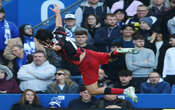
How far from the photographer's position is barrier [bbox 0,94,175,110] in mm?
9414

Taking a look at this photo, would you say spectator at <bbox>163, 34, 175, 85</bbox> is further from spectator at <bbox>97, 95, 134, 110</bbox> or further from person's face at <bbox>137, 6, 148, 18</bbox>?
spectator at <bbox>97, 95, 134, 110</bbox>

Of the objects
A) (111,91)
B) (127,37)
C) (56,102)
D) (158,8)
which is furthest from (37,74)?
(158,8)

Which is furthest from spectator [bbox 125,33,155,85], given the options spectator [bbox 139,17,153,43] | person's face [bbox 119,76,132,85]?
spectator [bbox 139,17,153,43]

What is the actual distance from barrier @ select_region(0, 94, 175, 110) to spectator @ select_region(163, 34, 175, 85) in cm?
129

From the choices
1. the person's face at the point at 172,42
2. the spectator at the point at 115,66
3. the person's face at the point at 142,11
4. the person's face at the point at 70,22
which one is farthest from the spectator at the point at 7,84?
the person's face at the point at 142,11

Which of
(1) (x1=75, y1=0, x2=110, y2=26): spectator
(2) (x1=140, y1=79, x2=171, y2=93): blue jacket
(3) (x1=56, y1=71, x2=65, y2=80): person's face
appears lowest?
(2) (x1=140, y1=79, x2=171, y2=93): blue jacket

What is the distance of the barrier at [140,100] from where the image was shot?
941 centimetres

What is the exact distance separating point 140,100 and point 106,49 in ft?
7.39

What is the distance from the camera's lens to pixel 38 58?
10.6 meters

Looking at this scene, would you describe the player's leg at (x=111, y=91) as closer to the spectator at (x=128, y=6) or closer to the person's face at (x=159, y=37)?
the person's face at (x=159, y=37)

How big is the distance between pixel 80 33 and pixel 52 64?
0.87 metres

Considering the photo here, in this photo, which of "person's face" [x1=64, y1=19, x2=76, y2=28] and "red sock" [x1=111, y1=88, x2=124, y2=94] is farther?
"person's face" [x1=64, y1=19, x2=76, y2=28]

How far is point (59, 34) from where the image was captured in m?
9.10

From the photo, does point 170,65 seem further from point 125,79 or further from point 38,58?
point 38,58
